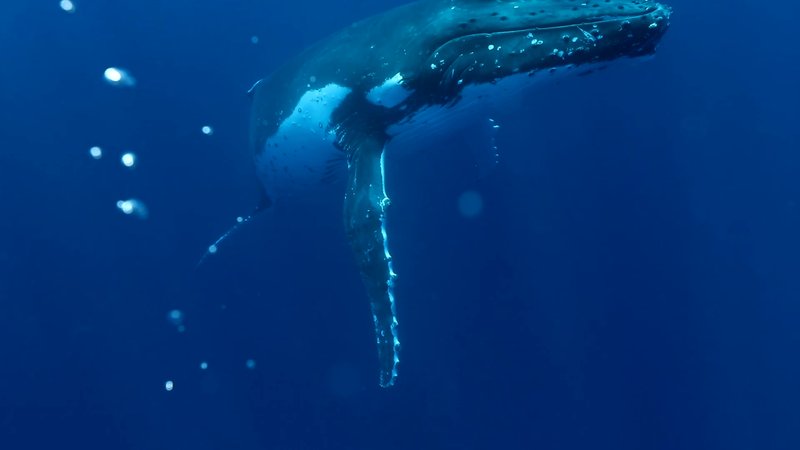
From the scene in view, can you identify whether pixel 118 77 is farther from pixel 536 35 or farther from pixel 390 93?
pixel 536 35

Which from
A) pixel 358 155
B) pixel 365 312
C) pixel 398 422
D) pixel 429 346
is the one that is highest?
pixel 358 155

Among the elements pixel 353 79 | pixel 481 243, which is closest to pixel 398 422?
pixel 481 243

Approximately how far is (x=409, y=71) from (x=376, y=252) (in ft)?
7.78

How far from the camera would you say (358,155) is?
8.28 m

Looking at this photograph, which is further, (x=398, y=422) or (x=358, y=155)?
(x=398, y=422)

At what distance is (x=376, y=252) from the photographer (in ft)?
23.7

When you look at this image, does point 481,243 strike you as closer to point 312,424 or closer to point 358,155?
point 312,424

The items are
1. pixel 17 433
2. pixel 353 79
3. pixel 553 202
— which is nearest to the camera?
pixel 353 79

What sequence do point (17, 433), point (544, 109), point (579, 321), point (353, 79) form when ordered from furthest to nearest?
point (544, 109) → point (579, 321) → point (17, 433) → point (353, 79)

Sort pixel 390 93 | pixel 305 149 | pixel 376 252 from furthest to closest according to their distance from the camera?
pixel 305 149, pixel 390 93, pixel 376 252

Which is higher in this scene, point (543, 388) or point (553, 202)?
point (553, 202)

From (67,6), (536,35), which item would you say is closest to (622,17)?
(536,35)

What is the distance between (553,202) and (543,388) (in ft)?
17.2

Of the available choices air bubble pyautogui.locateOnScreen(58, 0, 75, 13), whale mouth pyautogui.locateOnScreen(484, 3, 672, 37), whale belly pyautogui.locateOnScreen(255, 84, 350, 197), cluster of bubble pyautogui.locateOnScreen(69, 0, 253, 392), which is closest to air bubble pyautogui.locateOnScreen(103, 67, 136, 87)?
cluster of bubble pyautogui.locateOnScreen(69, 0, 253, 392)
